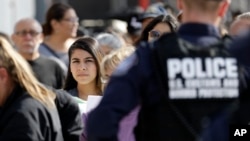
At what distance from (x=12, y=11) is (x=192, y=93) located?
11335mm

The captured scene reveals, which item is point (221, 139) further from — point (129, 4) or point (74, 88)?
point (129, 4)

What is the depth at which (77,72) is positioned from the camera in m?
7.05

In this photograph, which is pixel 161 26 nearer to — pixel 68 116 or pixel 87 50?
pixel 87 50

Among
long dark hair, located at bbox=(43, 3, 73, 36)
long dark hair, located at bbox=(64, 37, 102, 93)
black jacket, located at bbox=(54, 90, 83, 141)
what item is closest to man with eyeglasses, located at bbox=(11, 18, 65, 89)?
long dark hair, located at bbox=(43, 3, 73, 36)

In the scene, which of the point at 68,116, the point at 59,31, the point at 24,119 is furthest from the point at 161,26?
the point at 59,31

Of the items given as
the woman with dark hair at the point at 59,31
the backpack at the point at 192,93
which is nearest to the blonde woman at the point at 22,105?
the backpack at the point at 192,93

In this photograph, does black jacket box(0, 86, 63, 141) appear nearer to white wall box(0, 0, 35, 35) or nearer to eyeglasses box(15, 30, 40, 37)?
eyeglasses box(15, 30, 40, 37)

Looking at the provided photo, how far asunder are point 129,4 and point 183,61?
60.7 ft

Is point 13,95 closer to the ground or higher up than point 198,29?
closer to the ground

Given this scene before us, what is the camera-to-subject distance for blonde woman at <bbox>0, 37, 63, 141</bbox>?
4977 mm

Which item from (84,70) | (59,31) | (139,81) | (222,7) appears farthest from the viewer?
(59,31)

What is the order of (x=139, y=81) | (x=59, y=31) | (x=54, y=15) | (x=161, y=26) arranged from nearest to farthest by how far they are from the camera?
(x=139, y=81)
(x=161, y=26)
(x=59, y=31)
(x=54, y=15)

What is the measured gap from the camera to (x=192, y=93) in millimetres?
3496

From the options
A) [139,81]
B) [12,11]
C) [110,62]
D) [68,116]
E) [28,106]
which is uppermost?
[12,11]
